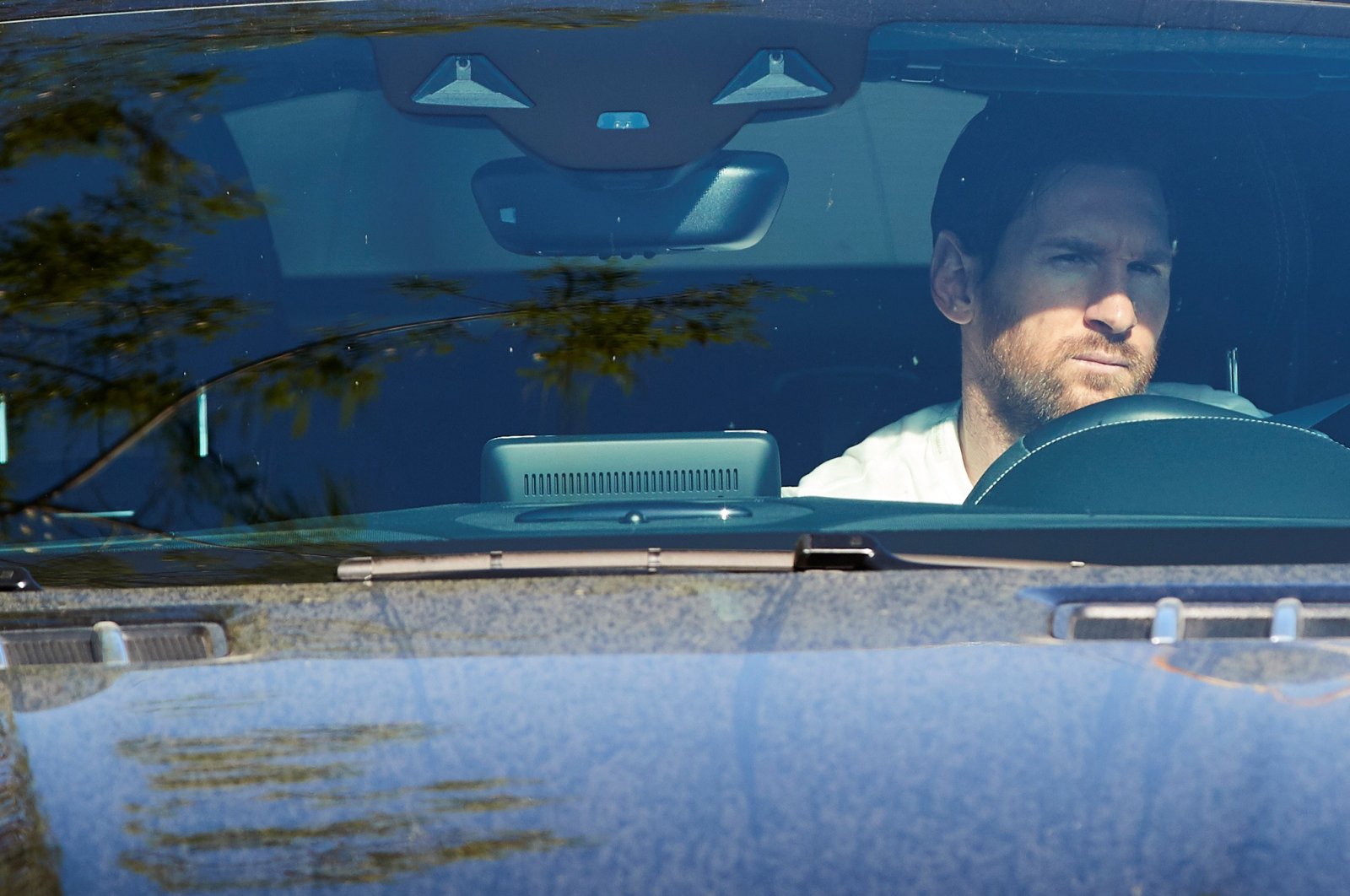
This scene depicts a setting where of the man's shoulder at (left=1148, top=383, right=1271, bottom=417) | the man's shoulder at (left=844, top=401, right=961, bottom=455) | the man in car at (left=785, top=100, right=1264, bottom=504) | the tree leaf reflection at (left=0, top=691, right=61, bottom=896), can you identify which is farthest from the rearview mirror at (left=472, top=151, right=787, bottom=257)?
the tree leaf reflection at (left=0, top=691, right=61, bottom=896)

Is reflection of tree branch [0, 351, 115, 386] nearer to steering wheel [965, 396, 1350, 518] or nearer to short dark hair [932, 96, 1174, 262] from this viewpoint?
steering wheel [965, 396, 1350, 518]

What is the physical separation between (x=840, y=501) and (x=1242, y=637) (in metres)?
0.60

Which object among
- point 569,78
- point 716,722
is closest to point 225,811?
point 716,722

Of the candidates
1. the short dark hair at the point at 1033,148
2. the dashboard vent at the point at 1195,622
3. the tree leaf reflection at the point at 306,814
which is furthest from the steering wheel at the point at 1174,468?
the tree leaf reflection at the point at 306,814

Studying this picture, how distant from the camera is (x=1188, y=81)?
2.62 meters

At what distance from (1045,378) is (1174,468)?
0.52 m

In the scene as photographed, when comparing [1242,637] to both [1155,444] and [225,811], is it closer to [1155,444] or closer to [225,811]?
[1155,444]

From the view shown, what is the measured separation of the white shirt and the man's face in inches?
4.4

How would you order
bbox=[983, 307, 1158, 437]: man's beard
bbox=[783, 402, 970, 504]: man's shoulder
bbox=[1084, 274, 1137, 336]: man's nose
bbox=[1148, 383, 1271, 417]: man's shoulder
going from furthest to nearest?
1. bbox=[1084, 274, 1137, 336]: man's nose
2. bbox=[983, 307, 1158, 437]: man's beard
3. bbox=[1148, 383, 1271, 417]: man's shoulder
4. bbox=[783, 402, 970, 504]: man's shoulder

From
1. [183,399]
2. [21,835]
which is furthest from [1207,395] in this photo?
[21,835]

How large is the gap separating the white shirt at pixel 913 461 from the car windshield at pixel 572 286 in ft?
0.08

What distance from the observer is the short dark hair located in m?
2.68

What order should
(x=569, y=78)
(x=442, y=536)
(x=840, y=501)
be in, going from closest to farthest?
(x=442, y=536) < (x=840, y=501) < (x=569, y=78)

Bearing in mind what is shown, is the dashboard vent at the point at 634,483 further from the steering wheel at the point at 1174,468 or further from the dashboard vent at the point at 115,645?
the dashboard vent at the point at 115,645
